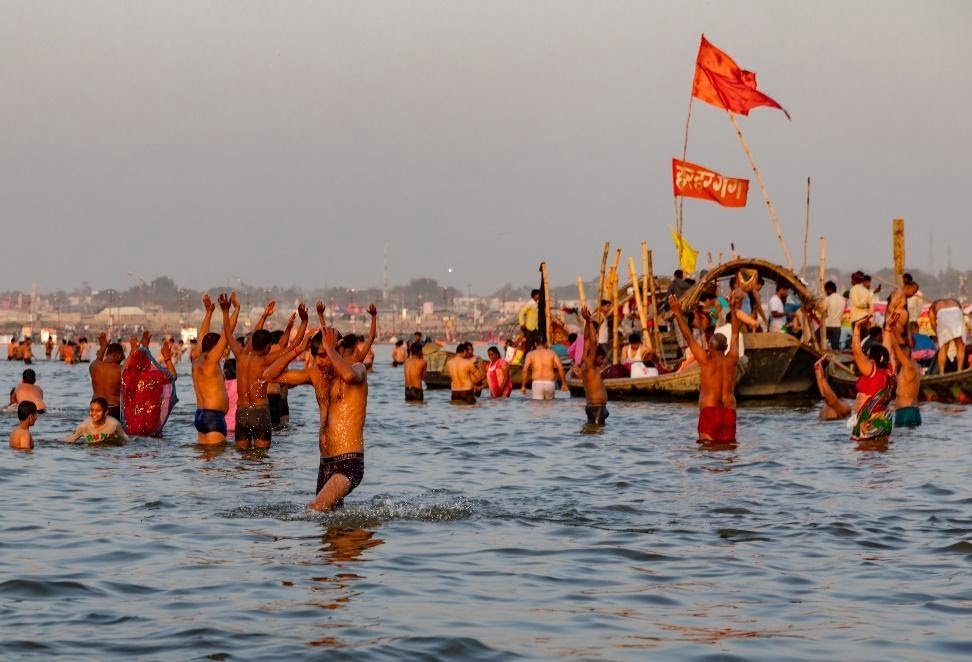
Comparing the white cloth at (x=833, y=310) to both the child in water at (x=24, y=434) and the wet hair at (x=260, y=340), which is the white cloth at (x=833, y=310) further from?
the child in water at (x=24, y=434)

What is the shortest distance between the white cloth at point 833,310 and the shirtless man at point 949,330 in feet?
11.8

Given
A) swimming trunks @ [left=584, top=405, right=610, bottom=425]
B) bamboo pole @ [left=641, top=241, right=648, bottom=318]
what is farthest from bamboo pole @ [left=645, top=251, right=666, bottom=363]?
swimming trunks @ [left=584, top=405, right=610, bottom=425]

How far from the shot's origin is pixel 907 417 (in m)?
20.7

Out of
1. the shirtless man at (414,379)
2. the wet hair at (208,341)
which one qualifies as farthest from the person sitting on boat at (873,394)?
the shirtless man at (414,379)

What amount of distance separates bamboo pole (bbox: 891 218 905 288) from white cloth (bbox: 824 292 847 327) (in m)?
2.72

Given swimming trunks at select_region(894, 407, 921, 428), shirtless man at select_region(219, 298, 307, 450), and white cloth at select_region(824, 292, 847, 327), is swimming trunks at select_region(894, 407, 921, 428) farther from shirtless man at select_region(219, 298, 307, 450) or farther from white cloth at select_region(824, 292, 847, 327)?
white cloth at select_region(824, 292, 847, 327)

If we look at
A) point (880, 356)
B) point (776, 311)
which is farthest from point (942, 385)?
point (880, 356)

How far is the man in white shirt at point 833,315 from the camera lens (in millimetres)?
31328

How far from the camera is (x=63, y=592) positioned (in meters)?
8.91

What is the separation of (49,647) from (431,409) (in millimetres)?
22871

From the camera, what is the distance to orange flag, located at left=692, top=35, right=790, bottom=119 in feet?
103

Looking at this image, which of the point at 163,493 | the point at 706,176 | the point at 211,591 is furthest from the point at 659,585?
the point at 706,176

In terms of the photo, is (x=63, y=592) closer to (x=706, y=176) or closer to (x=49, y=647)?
(x=49, y=647)

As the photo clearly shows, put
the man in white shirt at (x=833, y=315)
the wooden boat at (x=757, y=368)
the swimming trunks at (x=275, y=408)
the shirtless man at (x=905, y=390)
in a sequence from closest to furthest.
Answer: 1. the shirtless man at (x=905, y=390)
2. the swimming trunks at (x=275, y=408)
3. the wooden boat at (x=757, y=368)
4. the man in white shirt at (x=833, y=315)
